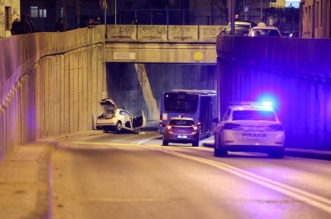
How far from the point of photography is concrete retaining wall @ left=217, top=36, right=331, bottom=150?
28422mm

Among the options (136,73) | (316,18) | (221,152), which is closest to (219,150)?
(221,152)

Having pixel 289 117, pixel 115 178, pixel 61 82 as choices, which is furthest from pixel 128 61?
pixel 115 178

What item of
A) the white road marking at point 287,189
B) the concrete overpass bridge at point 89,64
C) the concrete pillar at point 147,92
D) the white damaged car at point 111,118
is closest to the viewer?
the white road marking at point 287,189

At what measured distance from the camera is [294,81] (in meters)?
32.0

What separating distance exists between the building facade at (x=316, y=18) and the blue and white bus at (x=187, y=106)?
8.97 m

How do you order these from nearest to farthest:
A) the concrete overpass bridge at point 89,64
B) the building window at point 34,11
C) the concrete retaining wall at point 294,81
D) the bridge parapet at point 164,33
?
the concrete retaining wall at point 294,81 → the concrete overpass bridge at point 89,64 → the bridge parapet at point 164,33 → the building window at point 34,11

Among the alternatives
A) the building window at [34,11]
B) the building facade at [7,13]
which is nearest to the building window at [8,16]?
the building facade at [7,13]

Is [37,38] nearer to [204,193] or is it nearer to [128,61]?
[204,193]

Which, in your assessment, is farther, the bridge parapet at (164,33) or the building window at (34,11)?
the building window at (34,11)

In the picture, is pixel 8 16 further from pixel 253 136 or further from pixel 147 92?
pixel 253 136

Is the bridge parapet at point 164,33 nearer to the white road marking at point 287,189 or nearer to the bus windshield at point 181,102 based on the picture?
the bus windshield at point 181,102

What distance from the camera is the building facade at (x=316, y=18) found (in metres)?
52.7

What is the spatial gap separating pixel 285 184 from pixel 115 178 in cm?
314

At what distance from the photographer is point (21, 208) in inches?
412
